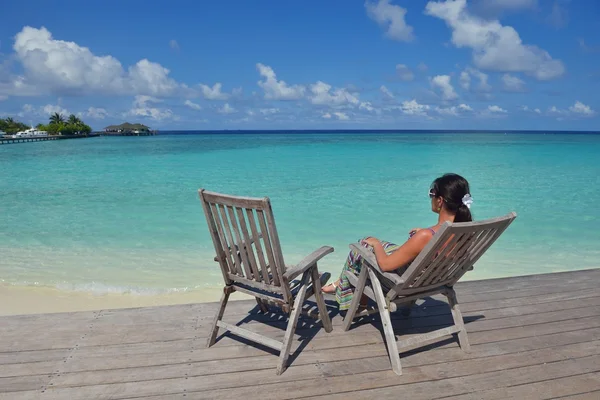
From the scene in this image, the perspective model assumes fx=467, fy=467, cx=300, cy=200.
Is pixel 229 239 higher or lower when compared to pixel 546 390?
higher

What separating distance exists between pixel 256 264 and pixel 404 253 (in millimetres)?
933

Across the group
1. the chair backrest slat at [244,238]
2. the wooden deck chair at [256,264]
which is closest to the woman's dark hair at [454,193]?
the wooden deck chair at [256,264]

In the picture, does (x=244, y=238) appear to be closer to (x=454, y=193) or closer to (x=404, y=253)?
(x=404, y=253)

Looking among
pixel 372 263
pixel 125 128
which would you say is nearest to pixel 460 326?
pixel 372 263

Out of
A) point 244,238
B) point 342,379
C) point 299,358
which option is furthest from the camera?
point 299,358

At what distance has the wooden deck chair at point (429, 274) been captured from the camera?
2.65m

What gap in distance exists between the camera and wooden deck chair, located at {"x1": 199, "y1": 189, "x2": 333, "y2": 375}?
2752 mm

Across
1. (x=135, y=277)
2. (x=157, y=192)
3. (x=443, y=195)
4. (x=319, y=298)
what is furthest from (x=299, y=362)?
(x=157, y=192)

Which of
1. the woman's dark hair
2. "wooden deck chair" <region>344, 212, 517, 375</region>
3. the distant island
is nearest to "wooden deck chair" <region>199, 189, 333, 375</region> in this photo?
"wooden deck chair" <region>344, 212, 517, 375</region>

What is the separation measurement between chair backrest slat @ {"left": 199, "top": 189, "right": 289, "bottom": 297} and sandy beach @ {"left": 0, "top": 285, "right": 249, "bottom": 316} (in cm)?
225

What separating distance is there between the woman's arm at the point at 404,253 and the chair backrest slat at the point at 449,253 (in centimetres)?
12

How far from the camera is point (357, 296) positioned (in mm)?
3238

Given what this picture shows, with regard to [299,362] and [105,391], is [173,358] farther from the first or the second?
[299,362]

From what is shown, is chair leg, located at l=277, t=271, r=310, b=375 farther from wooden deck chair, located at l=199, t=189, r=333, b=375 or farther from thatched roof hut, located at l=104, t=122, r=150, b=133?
thatched roof hut, located at l=104, t=122, r=150, b=133
